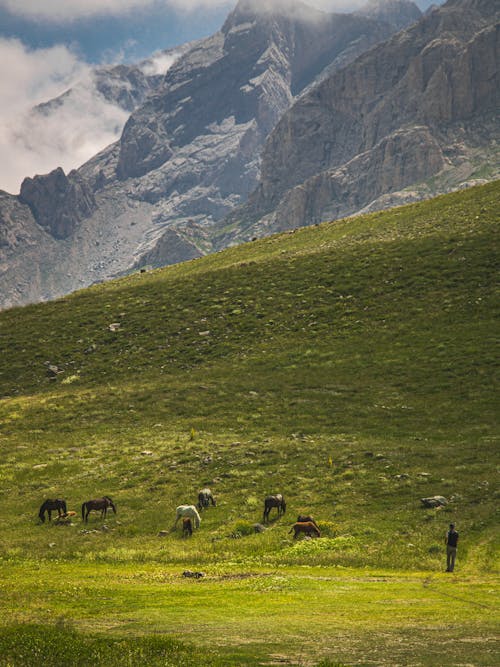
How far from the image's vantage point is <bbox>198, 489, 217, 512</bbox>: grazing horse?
1308 inches

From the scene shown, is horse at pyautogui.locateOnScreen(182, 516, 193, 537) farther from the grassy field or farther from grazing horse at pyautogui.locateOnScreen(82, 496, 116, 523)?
grazing horse at pyautogui.locateOnScreen(82, 496, 116, 523)

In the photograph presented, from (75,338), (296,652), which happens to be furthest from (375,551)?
(75,338)

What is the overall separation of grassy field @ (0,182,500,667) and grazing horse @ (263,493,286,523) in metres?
0.54

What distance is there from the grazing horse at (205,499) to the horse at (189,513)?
1.88 m

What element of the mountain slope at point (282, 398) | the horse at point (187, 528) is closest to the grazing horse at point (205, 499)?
the mountain slope at point (282, 398)

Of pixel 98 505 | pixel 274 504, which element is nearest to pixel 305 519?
pixel 274 504

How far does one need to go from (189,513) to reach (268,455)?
9.57m

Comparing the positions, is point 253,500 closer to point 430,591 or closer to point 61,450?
point 430,591

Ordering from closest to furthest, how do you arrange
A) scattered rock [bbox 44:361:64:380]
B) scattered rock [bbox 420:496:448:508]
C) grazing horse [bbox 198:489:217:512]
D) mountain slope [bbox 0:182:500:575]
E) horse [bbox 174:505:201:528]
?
1. mountain slope [bbox 0:182:500:575]
2. scattered rock [bbox 420:496:448:508]
3. horse [bbox 174:505:201:528]
4. grazing horse [bbox 198:489:217:512]
5. scattered rock [bbox 44:361:64:380]

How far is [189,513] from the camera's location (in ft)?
102

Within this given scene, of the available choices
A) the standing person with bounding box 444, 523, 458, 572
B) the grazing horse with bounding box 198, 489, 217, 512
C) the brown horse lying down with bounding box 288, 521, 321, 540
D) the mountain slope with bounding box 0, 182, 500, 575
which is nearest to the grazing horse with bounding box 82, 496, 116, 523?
the mountain slope with bounding box 0, 182, 500, 575

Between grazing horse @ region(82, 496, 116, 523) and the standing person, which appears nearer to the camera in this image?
the standing person

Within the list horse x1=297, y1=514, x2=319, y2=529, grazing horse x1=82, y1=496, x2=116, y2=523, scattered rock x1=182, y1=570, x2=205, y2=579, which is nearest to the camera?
scattered rock x1=182, y1=570, x2=205, y2=579

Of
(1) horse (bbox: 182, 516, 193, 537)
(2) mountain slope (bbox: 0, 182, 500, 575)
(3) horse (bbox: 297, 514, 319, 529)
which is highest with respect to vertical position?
(2) mountain slope (bbox: 0, 182, 500, 575)
